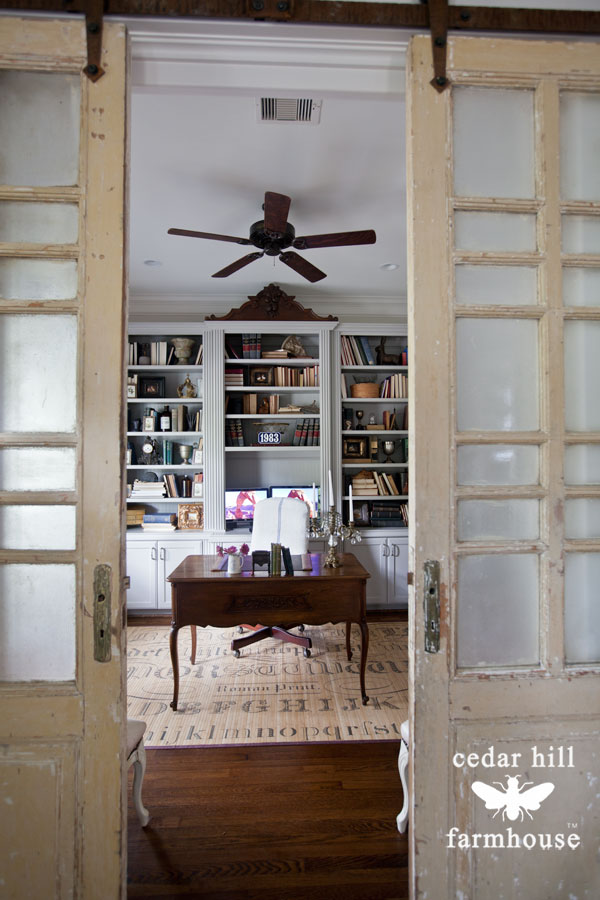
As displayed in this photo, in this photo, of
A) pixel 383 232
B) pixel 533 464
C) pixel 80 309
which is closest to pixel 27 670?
pixel 80 309

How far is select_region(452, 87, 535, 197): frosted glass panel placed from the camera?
4.08 ft

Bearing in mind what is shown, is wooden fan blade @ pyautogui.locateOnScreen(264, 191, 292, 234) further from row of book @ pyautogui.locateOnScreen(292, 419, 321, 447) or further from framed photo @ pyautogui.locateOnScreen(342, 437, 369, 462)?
framed photo @ pyautogui.locateOnScreen(342, 437, 369, 462)

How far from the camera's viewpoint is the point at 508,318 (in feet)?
4.08

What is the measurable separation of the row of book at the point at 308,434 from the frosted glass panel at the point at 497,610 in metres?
3.43

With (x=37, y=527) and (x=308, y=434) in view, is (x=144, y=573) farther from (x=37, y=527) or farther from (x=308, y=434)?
(x=37, y=527)

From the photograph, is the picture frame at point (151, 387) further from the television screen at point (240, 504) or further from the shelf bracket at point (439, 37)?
the shelf bracket at point (439, 37)

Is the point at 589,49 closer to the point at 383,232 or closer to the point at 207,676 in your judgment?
the point at 383,232

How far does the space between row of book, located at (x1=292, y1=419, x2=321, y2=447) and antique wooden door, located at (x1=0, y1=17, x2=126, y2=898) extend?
348 cm

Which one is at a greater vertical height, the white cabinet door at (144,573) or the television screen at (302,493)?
the television screen at (302,493)

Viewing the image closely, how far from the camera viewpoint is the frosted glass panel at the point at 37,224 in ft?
3.96

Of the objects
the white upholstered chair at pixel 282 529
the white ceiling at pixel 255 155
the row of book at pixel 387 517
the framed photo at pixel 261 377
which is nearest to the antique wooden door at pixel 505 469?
the white ceiling at pixel 255 155

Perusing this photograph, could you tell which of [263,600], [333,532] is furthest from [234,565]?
[333,532]

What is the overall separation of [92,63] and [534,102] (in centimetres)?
112

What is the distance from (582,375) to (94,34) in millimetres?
1495
